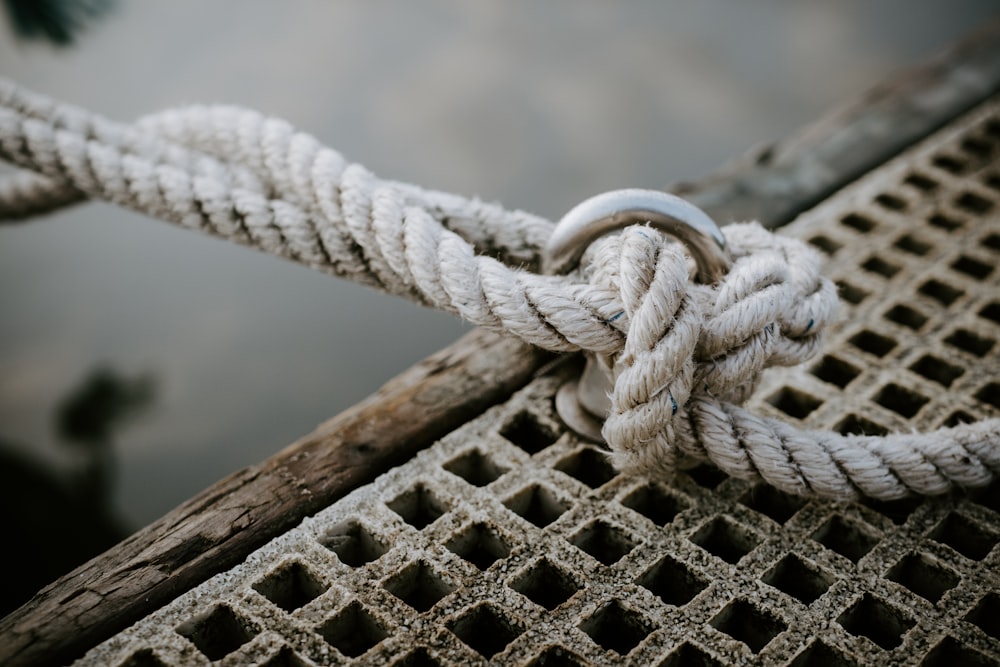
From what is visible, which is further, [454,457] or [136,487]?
[136,487]

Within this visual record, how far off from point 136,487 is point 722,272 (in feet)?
2.89

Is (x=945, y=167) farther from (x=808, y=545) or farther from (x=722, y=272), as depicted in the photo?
(x=808, y=545)

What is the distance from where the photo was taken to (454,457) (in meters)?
0.86

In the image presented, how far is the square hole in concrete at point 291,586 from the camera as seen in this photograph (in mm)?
742

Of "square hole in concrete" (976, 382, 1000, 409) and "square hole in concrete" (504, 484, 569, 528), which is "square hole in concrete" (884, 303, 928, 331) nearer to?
"square hole in concrete" (976, 382, 1000, 409)

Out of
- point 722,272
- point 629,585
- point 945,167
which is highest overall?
point 722,272

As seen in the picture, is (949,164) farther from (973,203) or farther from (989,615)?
(989,615)

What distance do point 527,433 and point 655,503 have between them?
155 mm

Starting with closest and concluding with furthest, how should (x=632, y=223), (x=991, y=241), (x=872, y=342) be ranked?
1. (x=632, y=223)
2. (x=872, y=342)
3. (x=991, y=241)

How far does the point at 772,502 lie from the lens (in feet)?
2.77

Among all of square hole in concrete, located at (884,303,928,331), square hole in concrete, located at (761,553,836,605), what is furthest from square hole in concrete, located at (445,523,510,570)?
square hole in concrete, located at (884,303,928,331)

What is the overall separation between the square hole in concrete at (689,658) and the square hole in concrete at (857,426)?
1.01 ft

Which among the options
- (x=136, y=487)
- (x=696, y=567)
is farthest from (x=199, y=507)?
(x=136, y=487)

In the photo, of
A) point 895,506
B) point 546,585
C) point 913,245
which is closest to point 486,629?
point 546,585
